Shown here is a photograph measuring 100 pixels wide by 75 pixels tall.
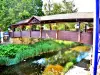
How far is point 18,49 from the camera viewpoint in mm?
Result: 5828

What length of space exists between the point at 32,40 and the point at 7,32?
83 centimetres

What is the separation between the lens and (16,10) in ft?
17.4

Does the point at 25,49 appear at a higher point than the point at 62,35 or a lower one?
lower

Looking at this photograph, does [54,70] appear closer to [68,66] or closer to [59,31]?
[68,66]

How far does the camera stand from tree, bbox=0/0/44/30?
525 centimetres

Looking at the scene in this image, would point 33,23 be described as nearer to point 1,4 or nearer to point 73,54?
point 1,4

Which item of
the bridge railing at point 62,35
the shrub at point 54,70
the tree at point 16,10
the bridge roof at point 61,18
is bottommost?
the shrub at point 54,70

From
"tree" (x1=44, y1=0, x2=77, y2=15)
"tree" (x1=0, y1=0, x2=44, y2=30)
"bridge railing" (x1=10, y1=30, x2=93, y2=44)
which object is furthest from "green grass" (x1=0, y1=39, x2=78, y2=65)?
"tree" (x1=44, y1=0, x2=77, y2=15)

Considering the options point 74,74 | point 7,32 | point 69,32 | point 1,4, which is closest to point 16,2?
point 1,4

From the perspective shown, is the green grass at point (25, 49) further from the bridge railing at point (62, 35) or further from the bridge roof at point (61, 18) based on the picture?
the bridge roof at point (61, 18)

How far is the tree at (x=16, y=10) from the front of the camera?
17.2 feet

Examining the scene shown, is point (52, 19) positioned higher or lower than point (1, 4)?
lower

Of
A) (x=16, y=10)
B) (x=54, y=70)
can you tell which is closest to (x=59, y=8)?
(x=16, y=10)

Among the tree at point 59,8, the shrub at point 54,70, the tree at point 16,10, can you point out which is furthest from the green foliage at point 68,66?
the tree at point 16,10
